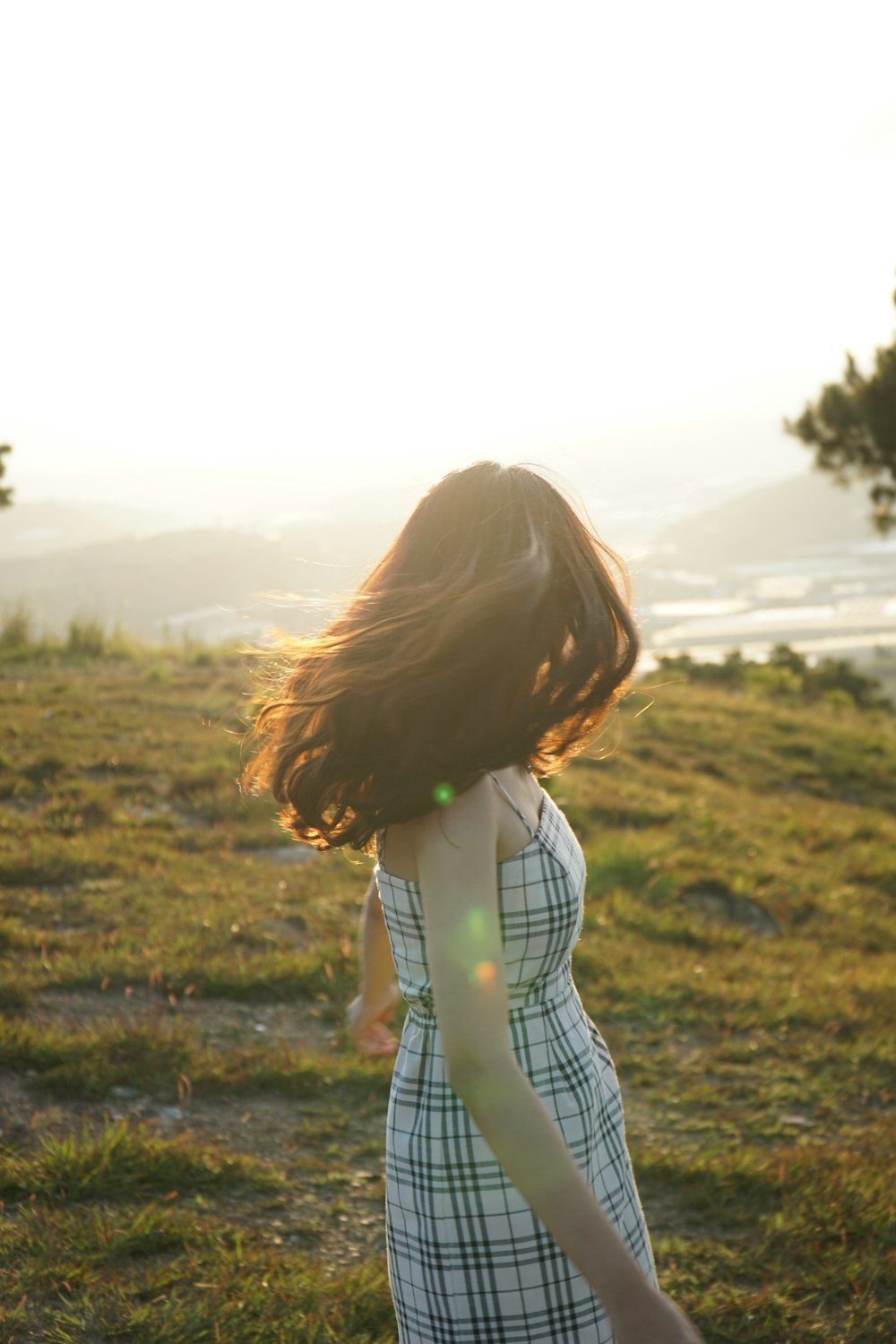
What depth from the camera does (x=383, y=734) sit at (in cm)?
153

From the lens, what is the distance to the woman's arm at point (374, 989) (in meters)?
2.05

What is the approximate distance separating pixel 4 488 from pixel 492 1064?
8070 millimetres

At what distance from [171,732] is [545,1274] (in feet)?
24.1

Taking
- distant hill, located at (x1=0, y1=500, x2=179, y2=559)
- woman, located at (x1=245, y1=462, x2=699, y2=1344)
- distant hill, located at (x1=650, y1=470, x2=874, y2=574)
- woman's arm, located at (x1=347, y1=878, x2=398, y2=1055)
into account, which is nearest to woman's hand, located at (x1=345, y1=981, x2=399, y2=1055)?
woman's arm, located at (x1=347, y1=878, x2=398, y2=1055)

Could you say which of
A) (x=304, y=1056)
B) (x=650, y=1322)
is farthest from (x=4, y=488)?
(x=650, y=1322)

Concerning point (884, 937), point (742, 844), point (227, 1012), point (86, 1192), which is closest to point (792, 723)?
point (742, 844)

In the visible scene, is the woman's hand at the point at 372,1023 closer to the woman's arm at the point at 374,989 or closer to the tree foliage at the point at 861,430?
the woman's arm at the point at 374,989

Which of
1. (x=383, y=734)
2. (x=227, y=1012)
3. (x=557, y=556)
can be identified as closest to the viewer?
(x=383, y=734)

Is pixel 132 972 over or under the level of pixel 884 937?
over

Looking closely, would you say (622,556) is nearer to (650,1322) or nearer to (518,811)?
(518,811)

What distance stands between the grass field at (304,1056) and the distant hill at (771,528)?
365 ft

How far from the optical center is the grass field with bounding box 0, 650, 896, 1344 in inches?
109

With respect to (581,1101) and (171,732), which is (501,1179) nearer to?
(581,1101)

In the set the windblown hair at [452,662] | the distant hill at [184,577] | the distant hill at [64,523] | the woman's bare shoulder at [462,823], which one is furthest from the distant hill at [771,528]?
the woman's bare shoulder at [462,823]
